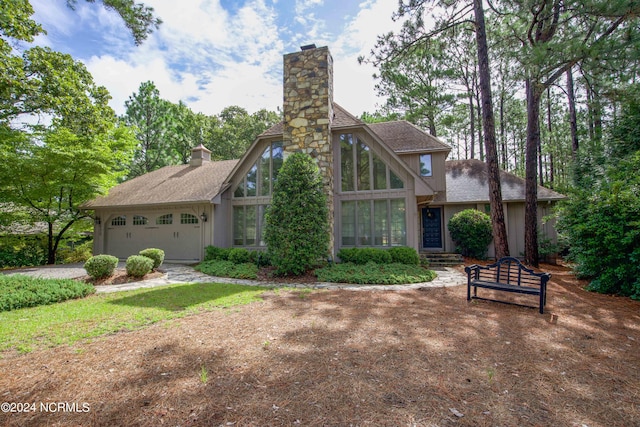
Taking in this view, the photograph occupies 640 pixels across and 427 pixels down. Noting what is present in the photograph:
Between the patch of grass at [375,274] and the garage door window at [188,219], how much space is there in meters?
6.64

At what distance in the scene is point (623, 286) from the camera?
6457 mm

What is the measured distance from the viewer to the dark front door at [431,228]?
1404 cm

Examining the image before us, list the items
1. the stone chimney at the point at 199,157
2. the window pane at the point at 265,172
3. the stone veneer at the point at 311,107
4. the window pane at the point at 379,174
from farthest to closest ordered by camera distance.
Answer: the stone chimney at the point at 199,157
the window pane at the point at 265,172
the window pane at the point at 379,174
the stone veneer at the point at 311,107

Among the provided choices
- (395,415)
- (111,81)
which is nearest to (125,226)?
(111,81)

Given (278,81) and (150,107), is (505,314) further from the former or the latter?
(150,107)

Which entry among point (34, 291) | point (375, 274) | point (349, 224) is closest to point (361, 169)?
point (349, 224)

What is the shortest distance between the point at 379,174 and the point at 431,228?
4995 millimetres

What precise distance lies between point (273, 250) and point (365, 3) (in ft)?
27.7

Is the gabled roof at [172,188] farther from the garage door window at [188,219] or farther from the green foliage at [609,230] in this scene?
the green foliage at [609,230]

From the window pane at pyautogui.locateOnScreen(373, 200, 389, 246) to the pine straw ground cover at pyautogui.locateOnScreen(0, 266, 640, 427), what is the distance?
5.86 metres

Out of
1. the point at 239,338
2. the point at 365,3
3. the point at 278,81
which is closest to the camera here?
the point at 239,338

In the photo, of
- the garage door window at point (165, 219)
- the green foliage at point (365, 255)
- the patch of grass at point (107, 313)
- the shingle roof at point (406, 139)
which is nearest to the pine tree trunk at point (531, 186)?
the shingle roof at point (406, 139)

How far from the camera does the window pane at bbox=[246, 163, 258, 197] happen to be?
40.1 feet

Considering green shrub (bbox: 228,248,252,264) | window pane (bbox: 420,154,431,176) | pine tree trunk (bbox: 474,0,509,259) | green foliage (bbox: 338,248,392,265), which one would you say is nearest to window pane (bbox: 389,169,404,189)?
window pane (bbox: 420,154,431,176)
